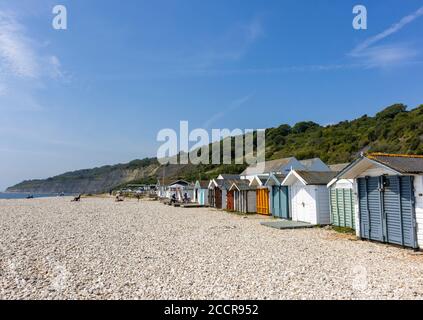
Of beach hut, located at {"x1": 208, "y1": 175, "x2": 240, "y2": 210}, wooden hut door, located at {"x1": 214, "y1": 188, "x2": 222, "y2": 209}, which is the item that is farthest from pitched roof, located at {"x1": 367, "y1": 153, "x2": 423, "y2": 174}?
wooden hut door, located at {"x1": 214, "y1": 188, "x2": 222, "y2": 209}

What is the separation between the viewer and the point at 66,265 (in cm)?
999

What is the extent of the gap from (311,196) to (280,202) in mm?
4183

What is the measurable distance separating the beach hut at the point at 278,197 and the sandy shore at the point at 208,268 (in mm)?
6833

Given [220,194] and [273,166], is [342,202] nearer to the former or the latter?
[220,194]

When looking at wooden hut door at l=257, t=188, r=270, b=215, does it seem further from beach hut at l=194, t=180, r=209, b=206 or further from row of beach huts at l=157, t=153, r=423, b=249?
beach hut at l=194, t=180, r=209, b=206

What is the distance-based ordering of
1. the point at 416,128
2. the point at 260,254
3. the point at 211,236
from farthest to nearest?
the point at 416,128 → the point at 211,236 → the point at 260,254

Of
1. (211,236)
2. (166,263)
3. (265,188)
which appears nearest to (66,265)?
(166,263)

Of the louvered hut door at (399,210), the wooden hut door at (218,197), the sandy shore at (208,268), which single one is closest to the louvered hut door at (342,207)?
the sandy shore at (208,268)

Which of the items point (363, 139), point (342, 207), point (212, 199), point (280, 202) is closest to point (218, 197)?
point (212, 199)

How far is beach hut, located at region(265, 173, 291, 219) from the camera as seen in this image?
22.4m

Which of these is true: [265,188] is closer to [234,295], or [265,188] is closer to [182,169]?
[234,295]

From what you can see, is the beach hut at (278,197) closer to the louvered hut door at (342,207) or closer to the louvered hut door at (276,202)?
the louvered hut door at (276,202)

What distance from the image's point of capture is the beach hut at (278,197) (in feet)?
73.5
